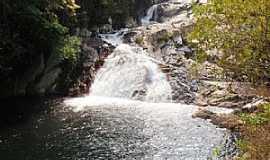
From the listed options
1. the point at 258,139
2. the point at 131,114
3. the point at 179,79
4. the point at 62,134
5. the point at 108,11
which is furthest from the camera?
the point at 108,11

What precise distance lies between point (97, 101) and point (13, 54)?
738 cm

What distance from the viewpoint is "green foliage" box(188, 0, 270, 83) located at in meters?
12.5

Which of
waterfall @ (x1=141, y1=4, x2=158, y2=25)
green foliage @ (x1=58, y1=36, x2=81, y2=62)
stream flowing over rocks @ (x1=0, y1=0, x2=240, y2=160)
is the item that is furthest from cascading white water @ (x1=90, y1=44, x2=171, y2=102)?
waterfall @ (x1=141, y1=4, x2=158, y2=25)

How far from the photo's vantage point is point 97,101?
35438 mm

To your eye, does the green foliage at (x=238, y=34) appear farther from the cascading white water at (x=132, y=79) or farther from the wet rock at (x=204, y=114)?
the cascading white water at (x=132, y=79)

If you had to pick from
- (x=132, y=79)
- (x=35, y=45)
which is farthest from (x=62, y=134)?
(x=132, y=79)

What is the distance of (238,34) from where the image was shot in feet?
43.2

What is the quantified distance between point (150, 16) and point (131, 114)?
27933 mm

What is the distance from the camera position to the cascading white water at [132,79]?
36.6 metres

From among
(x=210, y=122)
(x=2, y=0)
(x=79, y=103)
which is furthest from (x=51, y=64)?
(x=210, y=122)

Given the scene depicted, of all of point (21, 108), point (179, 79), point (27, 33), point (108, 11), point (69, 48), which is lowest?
point (21, 108)

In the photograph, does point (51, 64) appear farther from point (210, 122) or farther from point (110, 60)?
point (210, 122)

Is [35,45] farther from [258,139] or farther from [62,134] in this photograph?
[258,139]

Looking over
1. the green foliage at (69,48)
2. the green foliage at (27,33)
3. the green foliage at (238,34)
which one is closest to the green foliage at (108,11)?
the green foliage at (69,48)
